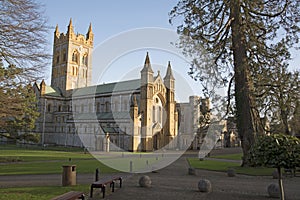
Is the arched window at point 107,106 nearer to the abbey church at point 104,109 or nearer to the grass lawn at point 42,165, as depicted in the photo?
the abbey church at point 104,109

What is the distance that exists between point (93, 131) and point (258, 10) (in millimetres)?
46752

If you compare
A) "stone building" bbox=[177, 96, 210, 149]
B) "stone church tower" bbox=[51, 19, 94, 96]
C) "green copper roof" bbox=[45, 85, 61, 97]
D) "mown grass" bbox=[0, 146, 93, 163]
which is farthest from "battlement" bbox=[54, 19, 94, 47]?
"mown grass" bbox=[0, 146, 93, 163]

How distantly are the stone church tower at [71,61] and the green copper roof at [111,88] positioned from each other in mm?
6331

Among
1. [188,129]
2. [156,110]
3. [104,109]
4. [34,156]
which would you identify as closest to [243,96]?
[34,156]

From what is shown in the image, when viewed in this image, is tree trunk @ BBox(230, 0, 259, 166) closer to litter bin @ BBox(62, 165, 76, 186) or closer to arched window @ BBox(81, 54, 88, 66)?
litter bin @ BBox(62, 165, 76, 186)

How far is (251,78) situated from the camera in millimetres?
23609

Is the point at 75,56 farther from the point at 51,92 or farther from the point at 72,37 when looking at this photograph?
the point at 51,92

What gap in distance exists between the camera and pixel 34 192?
12258 mm

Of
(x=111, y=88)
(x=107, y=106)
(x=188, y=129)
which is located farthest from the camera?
(x=188, y=129)

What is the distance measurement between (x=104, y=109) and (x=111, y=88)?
6.06 m

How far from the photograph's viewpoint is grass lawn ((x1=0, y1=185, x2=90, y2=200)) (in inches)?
438

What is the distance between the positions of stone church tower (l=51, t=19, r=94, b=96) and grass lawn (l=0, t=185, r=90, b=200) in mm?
73933

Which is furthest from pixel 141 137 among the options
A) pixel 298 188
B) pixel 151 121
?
pixel 298 188

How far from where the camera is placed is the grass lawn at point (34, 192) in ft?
36.5
